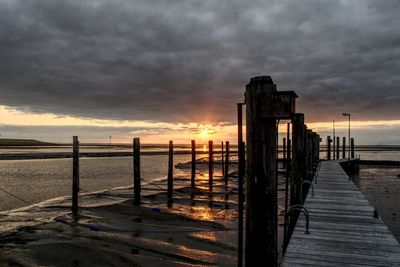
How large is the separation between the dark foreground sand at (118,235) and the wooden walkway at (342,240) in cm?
202

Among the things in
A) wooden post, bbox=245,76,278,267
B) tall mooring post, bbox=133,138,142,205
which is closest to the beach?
tall mooring post, bbox=133,138,142,205

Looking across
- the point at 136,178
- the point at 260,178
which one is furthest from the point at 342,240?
the point at 136,178

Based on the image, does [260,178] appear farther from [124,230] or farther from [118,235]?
[124,230]

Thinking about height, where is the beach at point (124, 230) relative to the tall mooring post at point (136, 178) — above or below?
below

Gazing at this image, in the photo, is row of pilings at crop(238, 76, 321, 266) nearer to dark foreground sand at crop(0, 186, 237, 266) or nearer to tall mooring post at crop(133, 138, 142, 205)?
dark foreground sand at crop(0, 186, 237, 266)

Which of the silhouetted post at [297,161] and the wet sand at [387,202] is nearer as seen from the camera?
the silhouetted post at [297,161]

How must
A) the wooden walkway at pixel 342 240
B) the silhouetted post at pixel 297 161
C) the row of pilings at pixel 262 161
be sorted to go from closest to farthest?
the row of pilings at pixel 262 161, the wooden walkway at pixel 342 240, the silhouetted post at pixel 297 161

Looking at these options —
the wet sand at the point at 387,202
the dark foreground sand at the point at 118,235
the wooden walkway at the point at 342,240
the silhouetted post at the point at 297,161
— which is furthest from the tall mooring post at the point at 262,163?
the wet sand at the point at 387,202

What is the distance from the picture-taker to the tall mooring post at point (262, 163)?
521cm

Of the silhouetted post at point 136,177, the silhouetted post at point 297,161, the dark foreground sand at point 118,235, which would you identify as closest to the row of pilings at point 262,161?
the dark foreground sand at point 118,235

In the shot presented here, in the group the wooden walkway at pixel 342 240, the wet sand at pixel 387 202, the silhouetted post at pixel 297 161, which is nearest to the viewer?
the wooden walkway at pixel 342 240

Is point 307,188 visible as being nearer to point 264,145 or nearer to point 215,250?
point 215,250

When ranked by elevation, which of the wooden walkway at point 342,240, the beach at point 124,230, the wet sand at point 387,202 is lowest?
the wet sand at point 387,202

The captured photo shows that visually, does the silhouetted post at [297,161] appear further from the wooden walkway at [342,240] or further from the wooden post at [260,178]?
the wooden post at [260,178]
